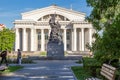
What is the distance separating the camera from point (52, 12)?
119 m

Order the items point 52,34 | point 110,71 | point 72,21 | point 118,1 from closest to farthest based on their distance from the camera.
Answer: point 110,71
point 118,1
point 52,34
point 72,21

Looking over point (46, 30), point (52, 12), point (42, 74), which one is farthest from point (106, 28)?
point (52, 12)

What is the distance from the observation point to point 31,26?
113312 mm

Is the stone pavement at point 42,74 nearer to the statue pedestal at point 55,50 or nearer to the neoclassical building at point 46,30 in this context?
the statue pedestal at point 55,50

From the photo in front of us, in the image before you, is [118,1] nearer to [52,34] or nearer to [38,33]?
[52,34]

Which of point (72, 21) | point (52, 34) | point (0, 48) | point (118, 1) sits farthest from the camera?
point (72, 21)

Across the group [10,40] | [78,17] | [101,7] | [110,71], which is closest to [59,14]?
[78,17]

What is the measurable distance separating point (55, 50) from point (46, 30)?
70.0m

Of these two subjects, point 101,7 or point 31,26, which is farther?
point 31,26

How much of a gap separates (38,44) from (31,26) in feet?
27.1

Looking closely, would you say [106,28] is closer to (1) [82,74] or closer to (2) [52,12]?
(1) [82,74]

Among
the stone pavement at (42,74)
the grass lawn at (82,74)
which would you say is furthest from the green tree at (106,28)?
the stone pavement at (42,74)

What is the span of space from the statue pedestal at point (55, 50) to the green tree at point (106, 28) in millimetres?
21945

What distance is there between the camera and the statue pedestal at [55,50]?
151ft
